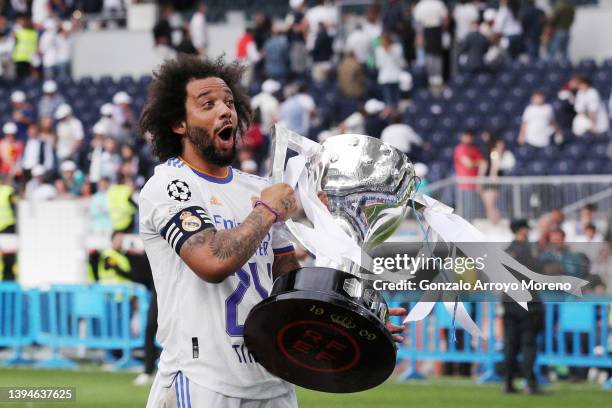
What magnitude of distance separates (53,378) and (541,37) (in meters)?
11.8

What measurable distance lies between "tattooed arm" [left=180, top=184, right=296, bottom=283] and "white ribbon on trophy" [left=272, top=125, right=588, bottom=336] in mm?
158

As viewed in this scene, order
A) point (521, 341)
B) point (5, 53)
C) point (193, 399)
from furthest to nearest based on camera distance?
1. point (5, 53)
2. point (521, 341)
3. point (193, 399)

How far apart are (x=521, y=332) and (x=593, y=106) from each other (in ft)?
24.4

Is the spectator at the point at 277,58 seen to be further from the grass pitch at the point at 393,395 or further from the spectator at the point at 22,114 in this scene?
the grass pitch at the point at 393,395

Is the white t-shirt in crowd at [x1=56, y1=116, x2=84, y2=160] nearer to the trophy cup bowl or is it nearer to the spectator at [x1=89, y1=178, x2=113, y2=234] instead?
the spectator at [x1=89, y1=178, x2=113, y2=234]

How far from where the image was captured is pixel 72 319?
1518 centimetres

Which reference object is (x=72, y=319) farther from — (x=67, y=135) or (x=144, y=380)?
(x=67, y=135)

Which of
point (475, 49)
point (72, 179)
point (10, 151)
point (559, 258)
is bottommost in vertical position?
point (559, 258)

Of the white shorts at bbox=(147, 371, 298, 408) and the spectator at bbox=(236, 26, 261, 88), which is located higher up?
the spectator at bbox=(236, 26, 261, 88)

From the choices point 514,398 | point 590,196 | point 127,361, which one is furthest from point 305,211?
point 590,196

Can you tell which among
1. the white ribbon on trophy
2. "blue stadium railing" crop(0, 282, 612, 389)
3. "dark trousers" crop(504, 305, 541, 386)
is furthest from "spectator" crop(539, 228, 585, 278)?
the white ribbon on trophy

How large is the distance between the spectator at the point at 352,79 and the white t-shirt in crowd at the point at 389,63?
33 centimetres

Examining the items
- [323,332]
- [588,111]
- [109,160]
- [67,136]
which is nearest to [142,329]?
[109,160]

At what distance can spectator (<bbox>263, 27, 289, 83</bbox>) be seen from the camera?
77.9 feet
